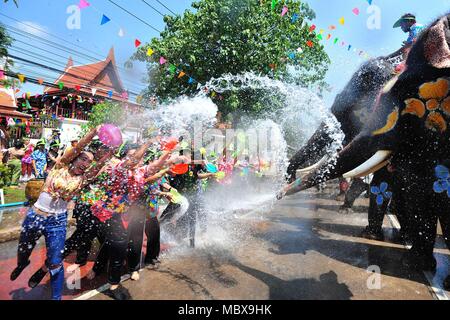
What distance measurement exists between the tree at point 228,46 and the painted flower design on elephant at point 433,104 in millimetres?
7317

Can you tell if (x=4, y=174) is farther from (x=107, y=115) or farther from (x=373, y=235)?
(x=373, y=235)

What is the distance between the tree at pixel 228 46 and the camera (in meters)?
10.4

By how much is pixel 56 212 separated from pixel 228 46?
8.77 metres

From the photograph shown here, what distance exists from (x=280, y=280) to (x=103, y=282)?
6.72ft

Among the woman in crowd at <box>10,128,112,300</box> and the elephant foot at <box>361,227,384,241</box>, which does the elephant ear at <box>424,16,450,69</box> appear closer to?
the elephant foot at <box>361,227,384,241</box>

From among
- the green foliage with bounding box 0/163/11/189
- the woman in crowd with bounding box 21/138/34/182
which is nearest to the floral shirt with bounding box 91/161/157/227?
the green foliage with bounding box 0/163/11/189

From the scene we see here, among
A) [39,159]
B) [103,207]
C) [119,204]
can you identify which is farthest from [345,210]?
[39,159]

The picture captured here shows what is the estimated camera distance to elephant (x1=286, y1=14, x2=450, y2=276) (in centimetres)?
349

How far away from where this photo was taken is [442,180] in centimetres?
374

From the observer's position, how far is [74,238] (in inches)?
158

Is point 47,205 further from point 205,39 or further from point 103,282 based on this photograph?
point 205,39

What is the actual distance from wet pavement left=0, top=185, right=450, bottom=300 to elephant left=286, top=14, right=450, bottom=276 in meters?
0.70

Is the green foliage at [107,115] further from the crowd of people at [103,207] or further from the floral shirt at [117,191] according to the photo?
the floral shirt at [117,191]
